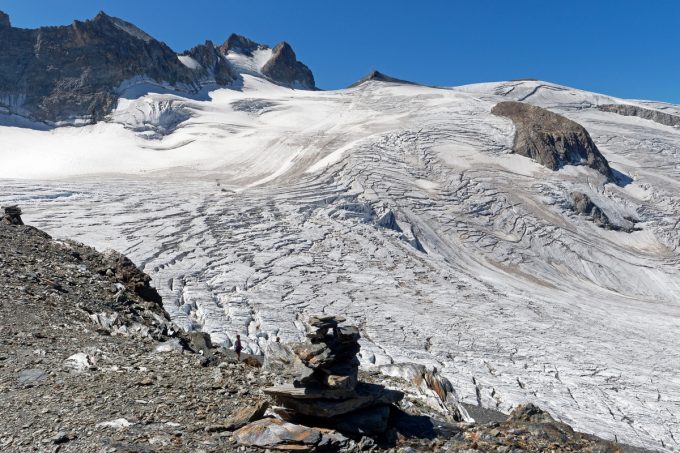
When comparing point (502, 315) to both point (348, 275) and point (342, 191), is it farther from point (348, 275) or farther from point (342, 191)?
point (342, 191)

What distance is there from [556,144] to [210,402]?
136 feet

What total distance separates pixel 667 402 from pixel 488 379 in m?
4.67

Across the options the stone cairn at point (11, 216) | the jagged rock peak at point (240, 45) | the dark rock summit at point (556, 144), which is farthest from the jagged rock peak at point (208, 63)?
the stone cairn at point (11, 216)

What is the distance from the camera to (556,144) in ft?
139

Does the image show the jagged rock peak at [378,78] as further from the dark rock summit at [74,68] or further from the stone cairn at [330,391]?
the stone cairn at [330,391]

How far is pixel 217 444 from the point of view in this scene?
5.80 m

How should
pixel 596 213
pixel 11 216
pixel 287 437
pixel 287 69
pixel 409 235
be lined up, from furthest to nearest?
pixel 287 69, pixel 596 213, pixel 409 235, pixel 11 216, pixel 287 437

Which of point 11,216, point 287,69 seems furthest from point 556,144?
point 287,69

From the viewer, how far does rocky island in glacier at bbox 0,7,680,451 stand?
664cm

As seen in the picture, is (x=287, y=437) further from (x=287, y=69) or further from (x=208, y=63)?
(x=287, y=69)

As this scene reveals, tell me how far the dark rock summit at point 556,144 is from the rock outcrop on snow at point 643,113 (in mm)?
25095

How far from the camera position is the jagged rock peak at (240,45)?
10150 centimetres

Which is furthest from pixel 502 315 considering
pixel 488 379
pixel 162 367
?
pixel 162 367

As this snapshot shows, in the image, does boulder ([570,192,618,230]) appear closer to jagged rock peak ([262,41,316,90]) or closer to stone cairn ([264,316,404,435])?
stone cairn ([264,316,404,435])
